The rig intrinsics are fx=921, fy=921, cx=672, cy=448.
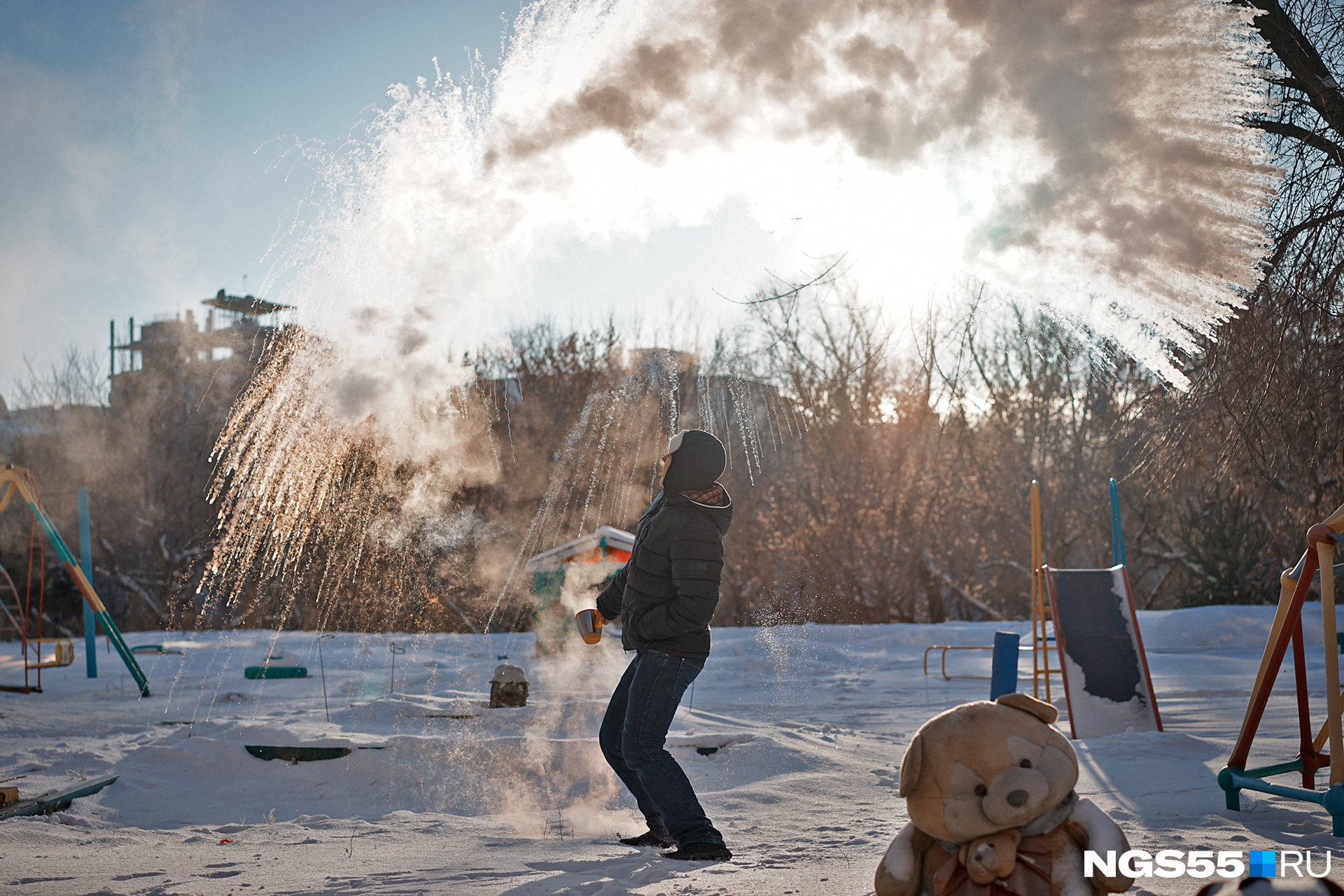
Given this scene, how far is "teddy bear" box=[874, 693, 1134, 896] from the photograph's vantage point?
2.14 meters

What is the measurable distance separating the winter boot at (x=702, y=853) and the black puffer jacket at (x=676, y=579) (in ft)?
2.32

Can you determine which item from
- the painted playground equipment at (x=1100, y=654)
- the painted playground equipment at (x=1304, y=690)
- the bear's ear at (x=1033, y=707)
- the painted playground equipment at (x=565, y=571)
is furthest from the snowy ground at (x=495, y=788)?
the painted playground equipment at (x=565, y=571)

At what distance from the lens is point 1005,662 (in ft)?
19.7

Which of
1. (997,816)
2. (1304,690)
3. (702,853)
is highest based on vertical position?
(997,816)

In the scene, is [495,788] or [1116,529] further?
[1116,529]

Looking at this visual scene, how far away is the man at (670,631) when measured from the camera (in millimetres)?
3584

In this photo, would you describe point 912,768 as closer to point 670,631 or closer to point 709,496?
point 670,631

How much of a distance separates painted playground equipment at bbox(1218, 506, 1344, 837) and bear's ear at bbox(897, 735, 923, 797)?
7.96 feet

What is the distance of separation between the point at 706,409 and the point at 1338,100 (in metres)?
19.6

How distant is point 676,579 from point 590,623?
627mm

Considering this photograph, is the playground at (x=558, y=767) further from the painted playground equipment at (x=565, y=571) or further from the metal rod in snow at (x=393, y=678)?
the painted playground equipment at (x=565, y=571)

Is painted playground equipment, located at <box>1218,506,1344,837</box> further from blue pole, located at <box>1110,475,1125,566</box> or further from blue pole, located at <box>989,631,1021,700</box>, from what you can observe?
blue pole, located at <box>1110,475,1125,566</box>

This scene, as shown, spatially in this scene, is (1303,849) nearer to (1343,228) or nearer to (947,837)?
(947,837)

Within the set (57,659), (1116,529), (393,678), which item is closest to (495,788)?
(393,678)
